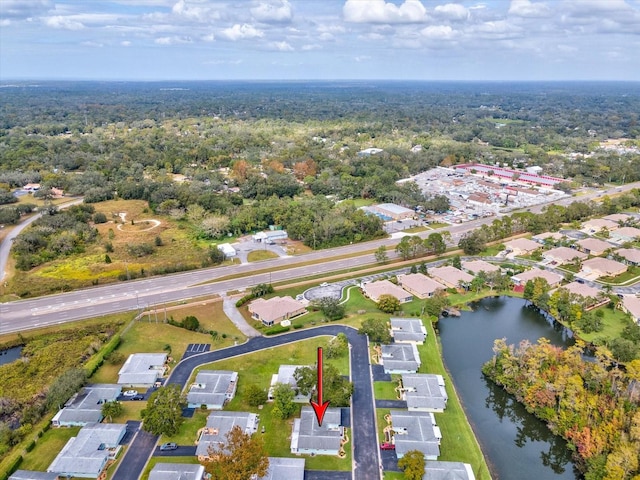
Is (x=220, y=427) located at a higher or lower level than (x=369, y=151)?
lower

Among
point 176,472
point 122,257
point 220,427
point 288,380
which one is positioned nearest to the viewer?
point 176,472


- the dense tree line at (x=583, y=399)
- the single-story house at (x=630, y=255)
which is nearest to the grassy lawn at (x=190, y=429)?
the dense tree line at (x=583, y=399)

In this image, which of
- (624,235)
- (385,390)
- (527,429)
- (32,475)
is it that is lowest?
(527,429)

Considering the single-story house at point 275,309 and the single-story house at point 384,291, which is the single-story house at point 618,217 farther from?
the single-story house at point 275,309

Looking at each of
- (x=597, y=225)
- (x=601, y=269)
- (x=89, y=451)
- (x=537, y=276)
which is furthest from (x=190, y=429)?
(x=597, y=225)

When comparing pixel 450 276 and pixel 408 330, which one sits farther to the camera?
pixel 450 276

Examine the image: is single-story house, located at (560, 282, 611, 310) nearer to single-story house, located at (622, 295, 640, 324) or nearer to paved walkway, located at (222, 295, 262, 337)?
single-story house, located at (622, 295, 640, 324)

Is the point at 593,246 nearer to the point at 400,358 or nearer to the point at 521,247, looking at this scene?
the point at 521,247

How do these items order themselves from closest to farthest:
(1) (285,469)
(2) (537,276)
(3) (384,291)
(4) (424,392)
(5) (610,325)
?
(1) (285,469) < (4) (424,392) < (5) (610,325) < (3) (384,291) < (2) (537,276)
